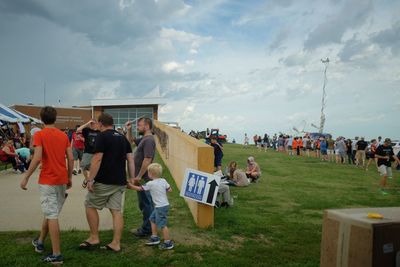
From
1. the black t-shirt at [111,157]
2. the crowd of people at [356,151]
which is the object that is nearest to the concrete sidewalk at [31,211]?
the black t-shirt at [111,157]

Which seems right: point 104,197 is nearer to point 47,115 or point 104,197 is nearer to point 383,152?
point 47,115

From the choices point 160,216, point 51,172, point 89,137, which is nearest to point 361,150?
point 89,137

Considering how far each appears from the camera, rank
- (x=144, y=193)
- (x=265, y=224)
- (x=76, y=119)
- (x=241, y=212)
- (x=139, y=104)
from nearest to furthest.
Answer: (x=144, y=193), (x=265, y=224), (x=241, y=212), (x=139, y=104), (x=76, y=119)

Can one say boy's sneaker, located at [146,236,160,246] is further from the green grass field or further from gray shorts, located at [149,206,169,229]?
gray shorts, located at [149,206,169,229]

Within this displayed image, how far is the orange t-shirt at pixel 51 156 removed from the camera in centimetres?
522

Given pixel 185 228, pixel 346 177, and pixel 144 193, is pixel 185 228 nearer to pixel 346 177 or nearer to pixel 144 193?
pixel 144 193

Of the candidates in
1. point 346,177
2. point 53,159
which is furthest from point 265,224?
point 346,177

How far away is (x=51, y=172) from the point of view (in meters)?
5.23

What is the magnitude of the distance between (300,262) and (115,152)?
302cm

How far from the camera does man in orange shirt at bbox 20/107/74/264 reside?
5184mm

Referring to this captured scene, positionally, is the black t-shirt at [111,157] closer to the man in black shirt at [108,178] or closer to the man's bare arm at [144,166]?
the man in black shirt at [108,178]

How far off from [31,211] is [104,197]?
11.2 ft

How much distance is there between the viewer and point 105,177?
18.5ft

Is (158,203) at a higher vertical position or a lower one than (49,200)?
lower
